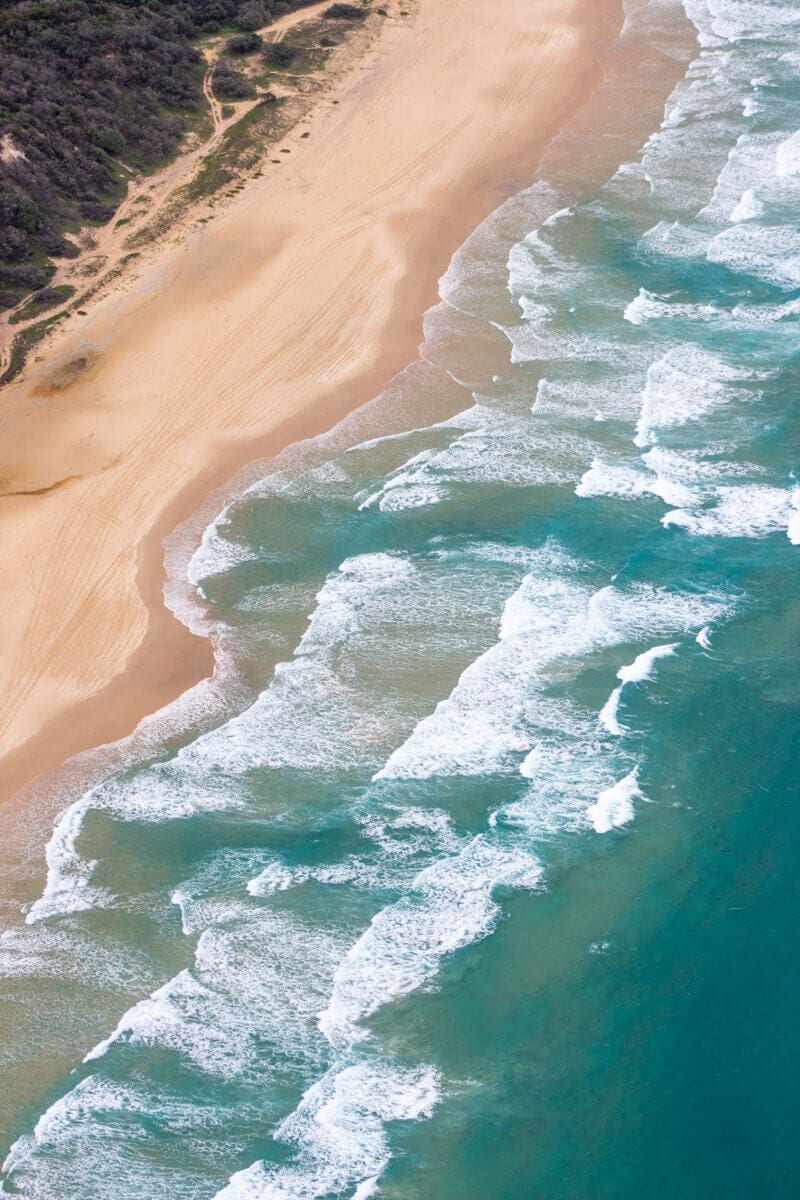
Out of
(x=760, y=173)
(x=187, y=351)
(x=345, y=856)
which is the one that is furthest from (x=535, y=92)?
(x=345, y=856)

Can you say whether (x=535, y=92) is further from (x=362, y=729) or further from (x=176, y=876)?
(x=176, y=876)

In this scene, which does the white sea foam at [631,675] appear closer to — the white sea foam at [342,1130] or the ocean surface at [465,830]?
the ocean surface at [465,830]

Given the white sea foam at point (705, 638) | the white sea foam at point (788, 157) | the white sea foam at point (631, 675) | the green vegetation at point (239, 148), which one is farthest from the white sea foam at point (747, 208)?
the white sea foam at point (631, 675)

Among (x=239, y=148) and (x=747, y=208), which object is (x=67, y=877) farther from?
(x=747, y=208)

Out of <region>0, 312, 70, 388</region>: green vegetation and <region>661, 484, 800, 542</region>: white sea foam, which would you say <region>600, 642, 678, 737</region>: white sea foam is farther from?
<region>0, 312, 70, 388</region>: green vegetation

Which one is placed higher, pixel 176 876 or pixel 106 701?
pixel 106 701

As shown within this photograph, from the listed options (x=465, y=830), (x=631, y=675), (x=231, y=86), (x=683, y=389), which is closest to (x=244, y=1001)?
(x=465, y=830)

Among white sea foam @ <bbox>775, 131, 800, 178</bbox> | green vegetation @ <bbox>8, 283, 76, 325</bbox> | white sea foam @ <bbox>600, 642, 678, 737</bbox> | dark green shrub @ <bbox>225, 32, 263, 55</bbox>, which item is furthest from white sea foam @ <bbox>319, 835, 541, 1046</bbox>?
dark green shrub @ <bbox>225, 32, 263, 55</bbox>
